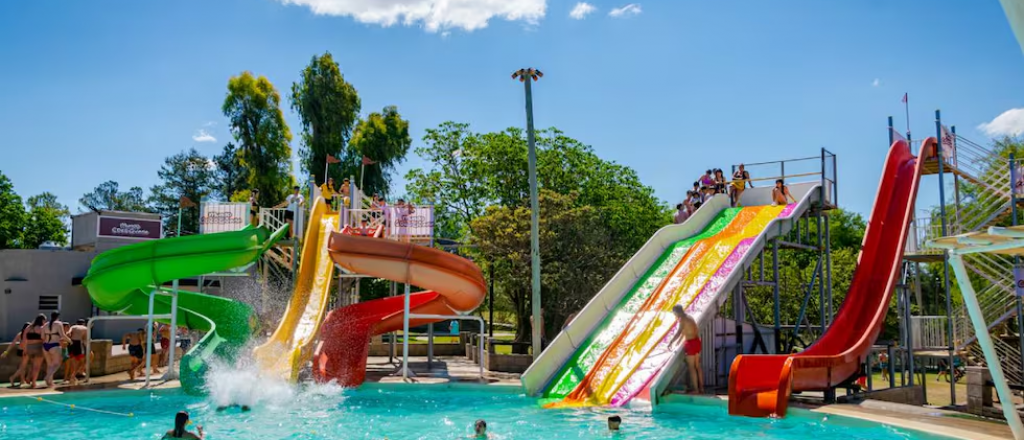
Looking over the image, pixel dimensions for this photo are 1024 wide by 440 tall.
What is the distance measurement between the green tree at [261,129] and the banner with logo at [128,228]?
993cm

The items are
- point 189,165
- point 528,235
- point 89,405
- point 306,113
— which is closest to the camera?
point 89,405

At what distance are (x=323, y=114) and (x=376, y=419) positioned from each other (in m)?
29.5

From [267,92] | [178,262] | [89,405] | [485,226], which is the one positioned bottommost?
[89,405]

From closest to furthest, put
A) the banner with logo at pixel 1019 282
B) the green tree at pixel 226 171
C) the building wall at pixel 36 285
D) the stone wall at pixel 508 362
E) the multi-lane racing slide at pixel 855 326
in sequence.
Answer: the multi-lane racing slide at pixel 855 326 < the banner with logo at pixel 1019 282 < the stone wall at pixel 508 362 < the building wall at pixel 36 285 < the green tree at pixel 226 171

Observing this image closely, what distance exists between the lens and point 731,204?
20.8 metres

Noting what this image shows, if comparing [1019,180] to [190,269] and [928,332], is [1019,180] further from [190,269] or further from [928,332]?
[190,269]

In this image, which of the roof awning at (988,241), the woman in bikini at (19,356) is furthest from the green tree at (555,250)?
the roof awning at (988,241)

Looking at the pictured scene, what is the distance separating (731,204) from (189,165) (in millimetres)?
50958

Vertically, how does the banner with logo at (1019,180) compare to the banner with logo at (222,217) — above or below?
above

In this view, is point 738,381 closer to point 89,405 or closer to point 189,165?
point 89,405

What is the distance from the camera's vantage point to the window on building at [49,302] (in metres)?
26.8

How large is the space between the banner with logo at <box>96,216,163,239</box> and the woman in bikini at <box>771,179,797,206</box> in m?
23.3

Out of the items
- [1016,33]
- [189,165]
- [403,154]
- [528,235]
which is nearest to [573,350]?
[528,235]

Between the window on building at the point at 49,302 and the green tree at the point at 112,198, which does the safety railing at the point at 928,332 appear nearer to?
the window on building at the point at 49,302
